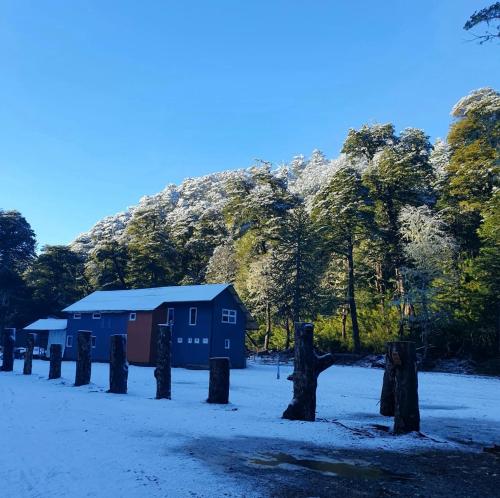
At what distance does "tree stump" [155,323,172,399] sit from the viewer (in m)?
14.8

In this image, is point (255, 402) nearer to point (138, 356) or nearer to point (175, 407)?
point (175, 407)

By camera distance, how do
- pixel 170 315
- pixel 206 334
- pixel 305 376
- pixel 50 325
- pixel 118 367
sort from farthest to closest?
pixel 50 325, pixel 170 315, pixel 206 334, pixel 118 367, pixel 305 376

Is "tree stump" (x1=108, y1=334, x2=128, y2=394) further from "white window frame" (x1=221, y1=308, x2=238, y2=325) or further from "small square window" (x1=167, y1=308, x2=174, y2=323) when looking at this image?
"small square window" (x1=167, y1=308, x2=174, y2=323)

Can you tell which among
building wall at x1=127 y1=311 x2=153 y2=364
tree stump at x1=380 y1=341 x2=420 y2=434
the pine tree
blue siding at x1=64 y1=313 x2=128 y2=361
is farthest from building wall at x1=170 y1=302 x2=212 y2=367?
tree stump at x1=380 y1=341 x2=420 y2=434

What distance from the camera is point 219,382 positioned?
45.0 ft

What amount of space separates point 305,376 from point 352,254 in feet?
118

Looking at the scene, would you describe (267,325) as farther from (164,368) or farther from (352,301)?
(164,368)

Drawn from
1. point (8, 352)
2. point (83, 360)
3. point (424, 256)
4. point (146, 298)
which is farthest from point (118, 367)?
point (424, 256)

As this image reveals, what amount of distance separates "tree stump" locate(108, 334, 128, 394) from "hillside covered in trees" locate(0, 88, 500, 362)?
21464 millimetres

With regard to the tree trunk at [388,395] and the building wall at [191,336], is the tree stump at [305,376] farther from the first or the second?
the building wall at [191,336]

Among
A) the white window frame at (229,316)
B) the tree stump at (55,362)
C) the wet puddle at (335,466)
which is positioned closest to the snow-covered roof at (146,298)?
the white window frame at (229,316)

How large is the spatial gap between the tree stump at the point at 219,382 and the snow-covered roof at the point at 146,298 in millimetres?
22541

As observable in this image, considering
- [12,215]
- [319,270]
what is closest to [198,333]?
[319,270]

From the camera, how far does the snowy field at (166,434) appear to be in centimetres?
564
